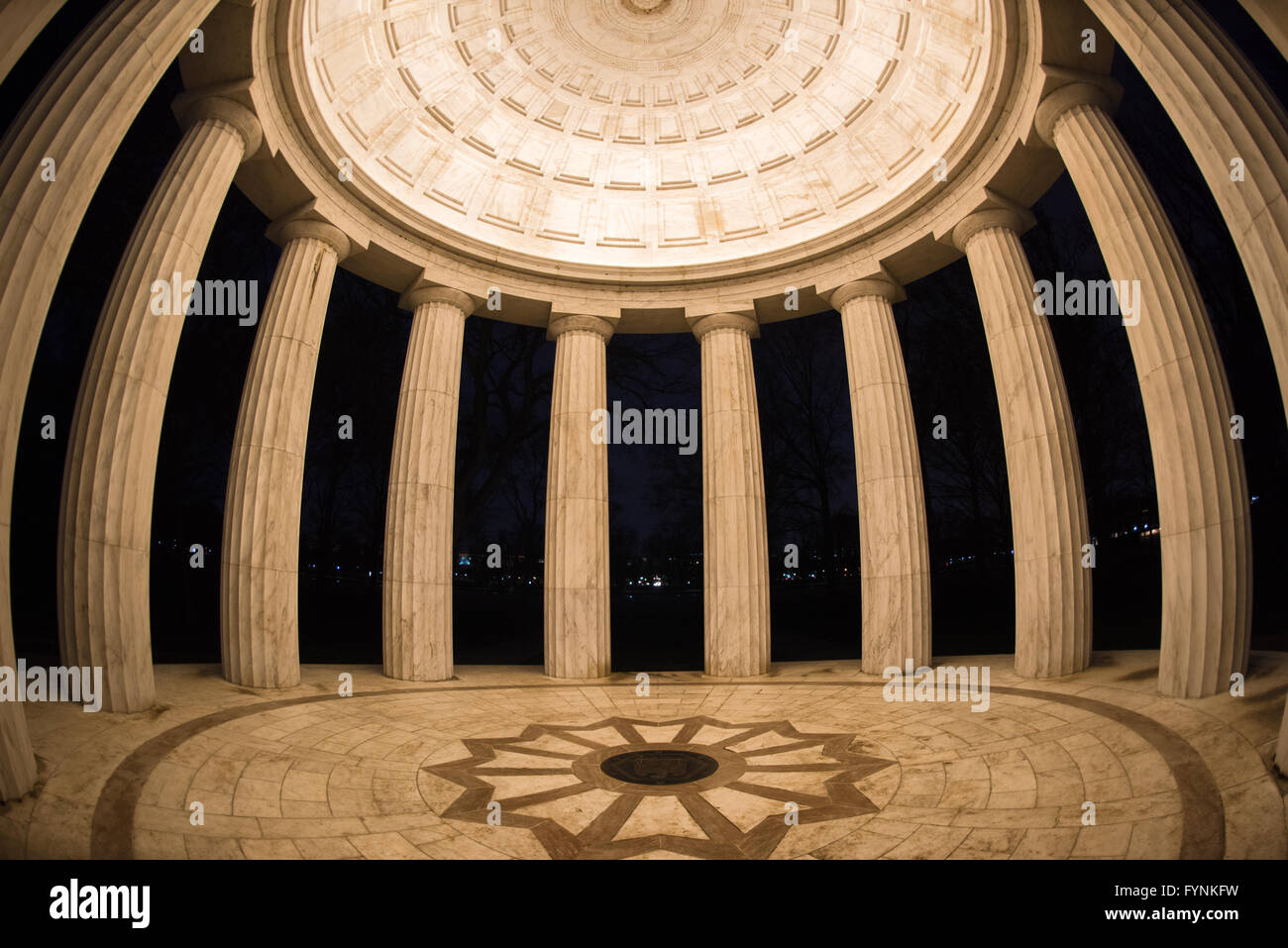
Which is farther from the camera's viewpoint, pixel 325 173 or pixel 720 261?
pixel 720 261

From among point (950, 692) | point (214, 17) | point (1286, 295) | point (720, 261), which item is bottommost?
point (950, 692)

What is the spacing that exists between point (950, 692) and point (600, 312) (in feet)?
76.3

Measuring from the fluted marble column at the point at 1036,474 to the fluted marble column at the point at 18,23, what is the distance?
1068 inches

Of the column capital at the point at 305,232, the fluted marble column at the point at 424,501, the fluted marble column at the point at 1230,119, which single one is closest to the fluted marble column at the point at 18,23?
the column capital at the point at 305,232

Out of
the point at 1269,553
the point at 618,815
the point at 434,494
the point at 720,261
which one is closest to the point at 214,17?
the point at 434,494

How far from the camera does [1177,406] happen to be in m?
17.3

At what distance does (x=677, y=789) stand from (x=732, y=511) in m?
18.8

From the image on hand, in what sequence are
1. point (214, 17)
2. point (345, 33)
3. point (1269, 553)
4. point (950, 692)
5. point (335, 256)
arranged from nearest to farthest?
point (214, 17) < point (950, 692) < point (345, 33) < point (335, 256) < point (1269, 553)

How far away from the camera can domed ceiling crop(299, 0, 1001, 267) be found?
26969 millimetres

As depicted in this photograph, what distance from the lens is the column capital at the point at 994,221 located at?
1019 inches

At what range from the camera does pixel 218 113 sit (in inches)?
816

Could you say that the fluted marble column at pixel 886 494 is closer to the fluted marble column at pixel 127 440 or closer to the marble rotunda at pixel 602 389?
the marble rotunda at pixel 602 389

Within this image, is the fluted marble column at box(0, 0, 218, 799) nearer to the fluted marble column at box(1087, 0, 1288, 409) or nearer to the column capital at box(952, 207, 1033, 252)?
the fluted marble column at box(1087, 0, 1288, 409)

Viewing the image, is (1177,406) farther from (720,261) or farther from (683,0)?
(683,0)
